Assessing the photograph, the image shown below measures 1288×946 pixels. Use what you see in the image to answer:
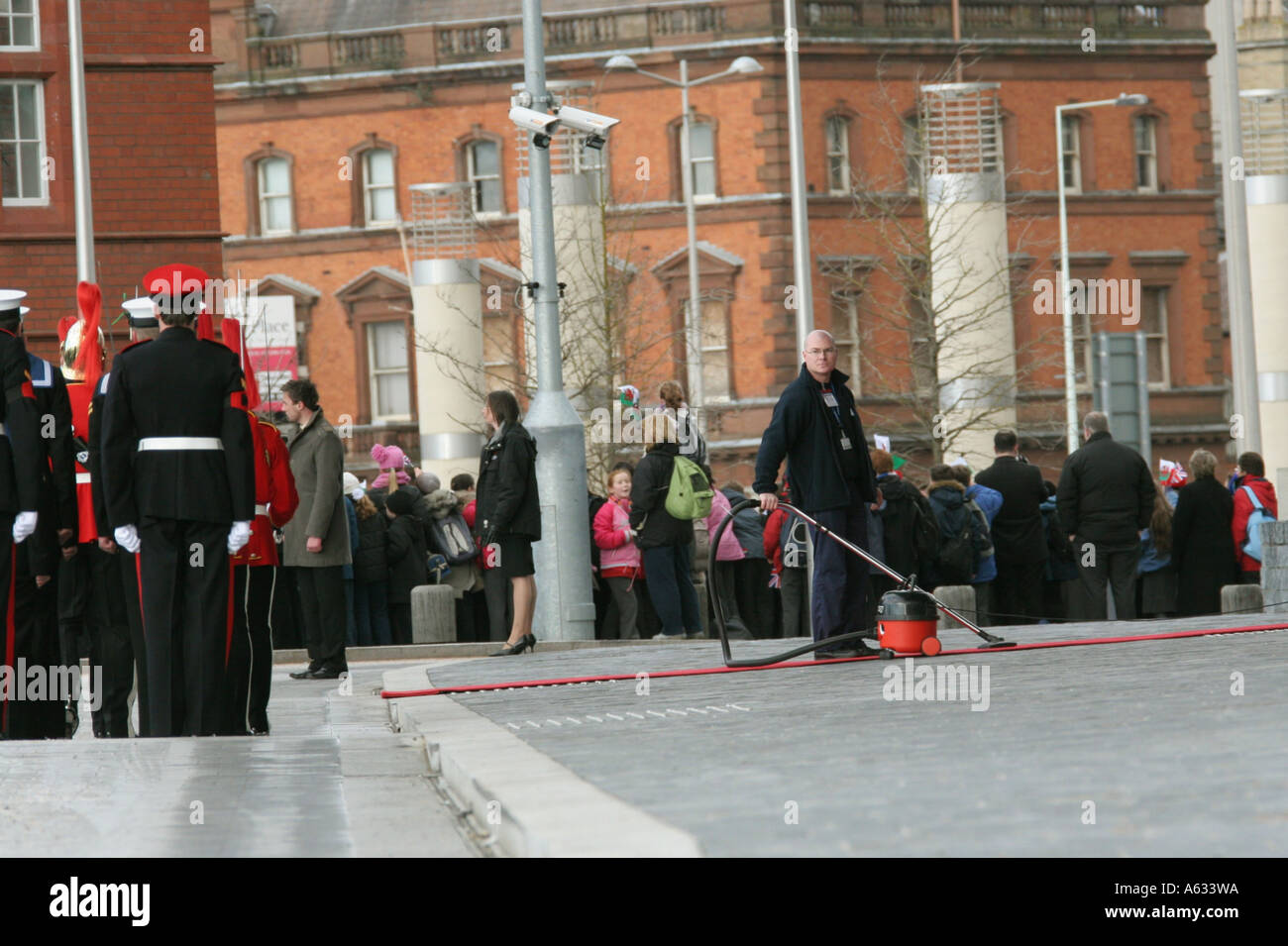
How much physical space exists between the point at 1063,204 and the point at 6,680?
150ft

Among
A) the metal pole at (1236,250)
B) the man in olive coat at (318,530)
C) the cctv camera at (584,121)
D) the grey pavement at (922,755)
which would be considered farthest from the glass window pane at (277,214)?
the grey pavement at (922,755)

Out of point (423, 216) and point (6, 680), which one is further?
point (423, 216)

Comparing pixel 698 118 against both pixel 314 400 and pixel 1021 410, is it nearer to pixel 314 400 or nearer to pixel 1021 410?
pixel 1021 410

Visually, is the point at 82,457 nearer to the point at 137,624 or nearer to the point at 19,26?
the point at 137,624

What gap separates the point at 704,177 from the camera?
189 feet

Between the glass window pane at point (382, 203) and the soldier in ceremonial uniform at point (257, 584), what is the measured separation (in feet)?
158

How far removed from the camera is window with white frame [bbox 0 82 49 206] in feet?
108

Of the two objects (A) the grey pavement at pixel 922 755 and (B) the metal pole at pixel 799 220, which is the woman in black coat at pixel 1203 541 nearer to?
(A) the grey pavement at pixel 922 755

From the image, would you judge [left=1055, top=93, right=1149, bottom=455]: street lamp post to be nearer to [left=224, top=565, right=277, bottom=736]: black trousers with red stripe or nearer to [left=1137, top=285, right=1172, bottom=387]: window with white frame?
[left=1137, top=285, right=1172, bottom=387]: window with white frame

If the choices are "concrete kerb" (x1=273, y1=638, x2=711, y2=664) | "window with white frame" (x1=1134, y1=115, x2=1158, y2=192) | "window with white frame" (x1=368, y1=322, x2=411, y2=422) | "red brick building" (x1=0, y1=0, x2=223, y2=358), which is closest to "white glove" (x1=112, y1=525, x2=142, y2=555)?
"concrete kerb" (x1=273, y1=638, x2=711, y2=664)

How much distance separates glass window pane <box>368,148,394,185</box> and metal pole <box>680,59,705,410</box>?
8.07m

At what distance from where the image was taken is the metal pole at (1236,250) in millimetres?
→ 23203

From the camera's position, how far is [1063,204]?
5497 centimetres
